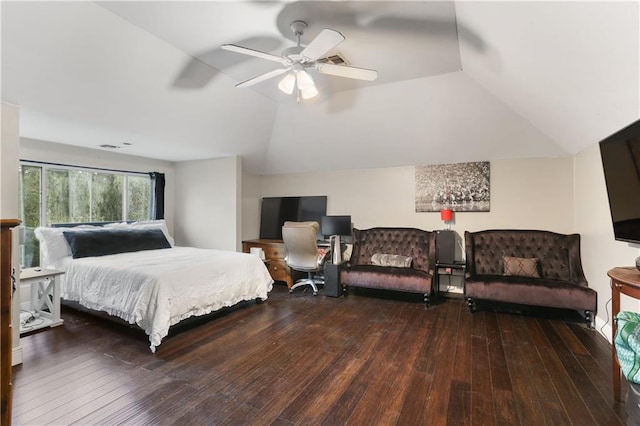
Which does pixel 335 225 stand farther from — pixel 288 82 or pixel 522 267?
pixel 288 82

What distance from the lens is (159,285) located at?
9.59 ft

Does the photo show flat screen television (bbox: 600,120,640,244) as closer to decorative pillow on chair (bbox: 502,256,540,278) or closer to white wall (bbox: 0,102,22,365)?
decorative pillow on chair (bbox: 502,256,540,278)

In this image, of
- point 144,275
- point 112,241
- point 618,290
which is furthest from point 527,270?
point 112,241

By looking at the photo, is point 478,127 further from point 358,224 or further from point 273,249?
point 273,249

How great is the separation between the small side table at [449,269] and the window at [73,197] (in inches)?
200

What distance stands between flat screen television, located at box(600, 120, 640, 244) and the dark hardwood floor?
115 cm

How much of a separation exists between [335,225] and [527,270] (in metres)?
2.83

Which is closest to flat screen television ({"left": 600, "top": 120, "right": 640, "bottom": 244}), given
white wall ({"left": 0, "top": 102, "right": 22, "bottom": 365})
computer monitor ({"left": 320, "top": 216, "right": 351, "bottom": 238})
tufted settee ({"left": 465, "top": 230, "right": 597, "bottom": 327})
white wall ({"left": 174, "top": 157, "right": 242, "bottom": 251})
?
tufted settee ({"left": 465, "top": 230, "right": 597, "bottom": 327})

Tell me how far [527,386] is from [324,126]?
3891 millimetres

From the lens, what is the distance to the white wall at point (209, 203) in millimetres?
5227

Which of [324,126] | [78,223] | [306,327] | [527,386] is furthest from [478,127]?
[78,223]

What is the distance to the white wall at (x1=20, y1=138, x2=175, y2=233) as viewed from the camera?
13.2 ft

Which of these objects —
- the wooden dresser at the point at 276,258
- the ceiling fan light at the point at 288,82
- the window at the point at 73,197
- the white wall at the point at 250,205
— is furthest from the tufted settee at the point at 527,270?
the window at the point at 73,197

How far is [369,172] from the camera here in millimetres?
5336
